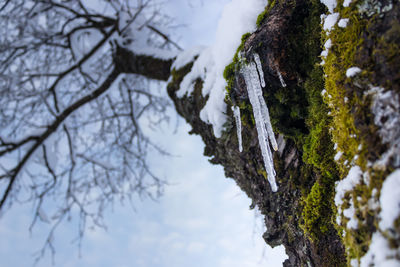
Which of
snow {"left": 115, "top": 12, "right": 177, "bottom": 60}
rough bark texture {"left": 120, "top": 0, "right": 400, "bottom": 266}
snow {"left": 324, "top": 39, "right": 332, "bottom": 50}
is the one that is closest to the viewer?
rough bark texture {"left": 120, "top": 0, "right": 400, "bottom": 266}

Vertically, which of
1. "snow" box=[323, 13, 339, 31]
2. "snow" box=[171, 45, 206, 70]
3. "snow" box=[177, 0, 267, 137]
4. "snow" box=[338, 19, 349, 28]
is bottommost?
"snow" box=[338, 19, 349, 28]

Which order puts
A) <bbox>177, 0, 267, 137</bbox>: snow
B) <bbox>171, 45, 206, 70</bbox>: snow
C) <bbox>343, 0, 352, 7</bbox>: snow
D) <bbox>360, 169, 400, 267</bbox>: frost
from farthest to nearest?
<bbox>171, 45, 206, 70</bbox>: snow
<bbox>177, 0, 267, 137</bbox>: snow
<bbox>343, 0, 352, 7</bbox>: snow
<bbox>360, 169, 400, 267</bbox>: frost

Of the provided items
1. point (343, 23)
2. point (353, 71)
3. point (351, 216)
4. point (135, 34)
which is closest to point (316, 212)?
point (351, 216)

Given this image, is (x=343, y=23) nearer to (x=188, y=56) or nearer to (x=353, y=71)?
(x=353, y=71)

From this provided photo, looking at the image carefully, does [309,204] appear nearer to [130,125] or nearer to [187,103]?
[187,103]

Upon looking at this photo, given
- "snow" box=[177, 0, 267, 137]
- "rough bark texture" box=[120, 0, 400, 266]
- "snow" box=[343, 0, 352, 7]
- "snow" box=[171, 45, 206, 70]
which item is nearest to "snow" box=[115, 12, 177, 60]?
"snow" box=[171, 45, 206, 70]

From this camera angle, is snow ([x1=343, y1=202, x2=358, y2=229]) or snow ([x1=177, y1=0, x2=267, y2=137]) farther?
snow ([x1=177, y1=0, x2=267, y2=137])

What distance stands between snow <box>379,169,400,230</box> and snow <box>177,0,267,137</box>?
1.08 m

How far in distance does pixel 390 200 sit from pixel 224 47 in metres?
1.27

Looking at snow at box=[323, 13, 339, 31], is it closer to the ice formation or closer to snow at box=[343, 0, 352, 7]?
snow at box=[343, 0, 352, 7]

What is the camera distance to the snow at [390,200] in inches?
19.0

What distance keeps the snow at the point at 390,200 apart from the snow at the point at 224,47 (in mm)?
1083

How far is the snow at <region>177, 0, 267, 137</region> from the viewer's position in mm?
1401

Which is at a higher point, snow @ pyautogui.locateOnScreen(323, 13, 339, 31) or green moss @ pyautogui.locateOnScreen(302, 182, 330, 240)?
snow @ pyautogui.locateOnScreen(323, 13, 339, 31)
